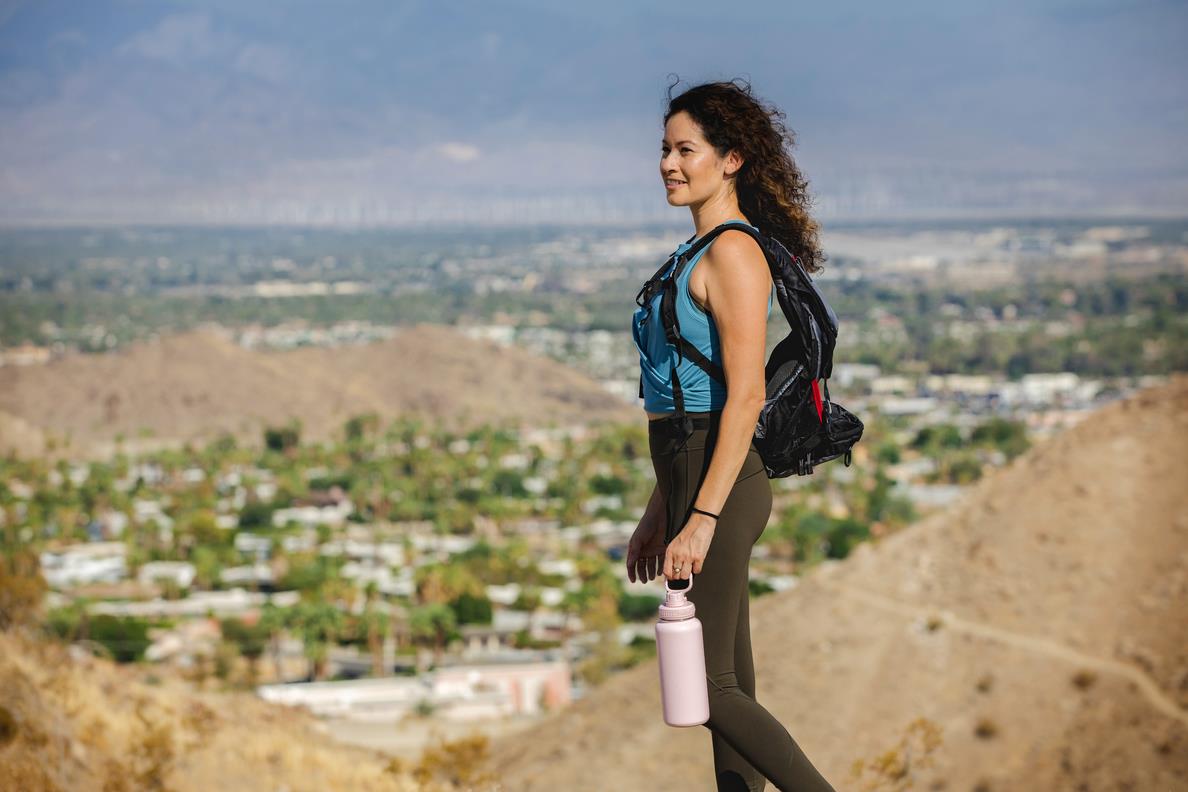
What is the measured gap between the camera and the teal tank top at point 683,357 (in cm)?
286

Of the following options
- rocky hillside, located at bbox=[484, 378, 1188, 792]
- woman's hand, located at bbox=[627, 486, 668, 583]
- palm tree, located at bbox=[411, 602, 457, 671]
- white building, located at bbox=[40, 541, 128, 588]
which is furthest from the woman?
white building, located at bbox=[40, 541, 128, 588]

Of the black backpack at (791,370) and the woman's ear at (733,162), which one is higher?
the woman's ear at (733,162)

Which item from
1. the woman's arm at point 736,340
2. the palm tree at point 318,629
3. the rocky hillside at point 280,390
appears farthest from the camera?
the rocky hillside at point 280,390

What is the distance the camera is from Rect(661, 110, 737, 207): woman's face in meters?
2.97

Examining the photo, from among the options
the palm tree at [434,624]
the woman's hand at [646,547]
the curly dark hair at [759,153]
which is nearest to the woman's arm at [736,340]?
the curly dark hair at [759,153]

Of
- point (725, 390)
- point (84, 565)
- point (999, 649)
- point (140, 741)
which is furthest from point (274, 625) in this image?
point (725, 390)

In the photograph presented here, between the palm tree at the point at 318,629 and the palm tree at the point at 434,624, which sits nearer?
the palm tree at the point at 318,629

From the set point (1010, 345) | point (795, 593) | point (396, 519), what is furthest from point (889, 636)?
point (1010, 345)

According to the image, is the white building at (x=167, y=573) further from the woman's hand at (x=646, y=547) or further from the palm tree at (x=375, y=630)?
the woman's hand at (x=646, y=547)

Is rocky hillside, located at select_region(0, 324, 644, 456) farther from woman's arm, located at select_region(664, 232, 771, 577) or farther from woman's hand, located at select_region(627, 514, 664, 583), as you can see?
woman's arm, located at select_region(664, 232, 771, 577)

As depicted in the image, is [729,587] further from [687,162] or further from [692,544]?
[687,162]

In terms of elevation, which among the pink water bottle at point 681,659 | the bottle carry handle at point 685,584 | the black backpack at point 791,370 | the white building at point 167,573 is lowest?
the white building at point 167,573

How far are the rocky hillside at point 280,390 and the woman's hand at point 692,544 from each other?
70996 mm

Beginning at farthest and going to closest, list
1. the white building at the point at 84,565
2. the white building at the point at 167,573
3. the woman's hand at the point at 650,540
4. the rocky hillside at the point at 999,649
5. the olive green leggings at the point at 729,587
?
the white building at the point at 84,565
the white building at the point at 167,573
the rocky hillside at the point at 999,649
the woman's hand at the point at 650,540
the olive green leggings at the point at 729,587
